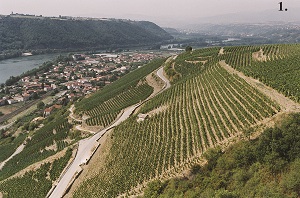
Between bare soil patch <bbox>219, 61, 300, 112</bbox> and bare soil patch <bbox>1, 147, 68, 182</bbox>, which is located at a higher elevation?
bare soil patch <bbox>219, 61, 300, 112</bbox>

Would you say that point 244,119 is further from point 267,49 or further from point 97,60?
point 97,60

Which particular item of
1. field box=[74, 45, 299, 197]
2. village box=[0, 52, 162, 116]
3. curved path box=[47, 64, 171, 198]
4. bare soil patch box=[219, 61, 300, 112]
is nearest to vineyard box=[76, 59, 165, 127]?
curved path box=[47, 64, 171, 198]

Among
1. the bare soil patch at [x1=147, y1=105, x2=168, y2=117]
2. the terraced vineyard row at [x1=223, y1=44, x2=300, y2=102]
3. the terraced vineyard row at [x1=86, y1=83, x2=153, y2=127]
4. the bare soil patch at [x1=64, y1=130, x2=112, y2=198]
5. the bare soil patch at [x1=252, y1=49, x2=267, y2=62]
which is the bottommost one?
the bare soil patch at [x1=64, y1=130, x2=112, y2=198]

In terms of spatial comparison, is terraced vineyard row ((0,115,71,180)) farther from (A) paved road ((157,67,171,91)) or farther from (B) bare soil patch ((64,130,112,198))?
(A) paved road ((157,67,171,91))

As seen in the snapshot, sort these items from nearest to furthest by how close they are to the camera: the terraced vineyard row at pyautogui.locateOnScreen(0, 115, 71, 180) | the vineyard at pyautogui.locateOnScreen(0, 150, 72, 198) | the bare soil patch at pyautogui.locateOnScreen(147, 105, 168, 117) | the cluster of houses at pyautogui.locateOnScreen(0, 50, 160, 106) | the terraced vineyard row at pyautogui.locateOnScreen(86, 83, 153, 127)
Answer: the vineyard at pyautogui.locateOnScreen(0, 150, 72, 198)
the bare soil patch at pyautogui.locateOnScreen(147, 105, 168, 117)
the terraced vineyard row at pyautogui.locateOnScreen(0, 115, 71, 180)
the terraced vineyard row at pyautogui.locateOnScreen(86, 83, 153, 127)
the cluster of houses at pyautogui.locateOnScreen(0, 50, 160, 106)

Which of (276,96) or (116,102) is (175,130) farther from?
(116,102)

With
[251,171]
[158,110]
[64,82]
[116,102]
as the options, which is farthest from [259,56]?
[64,82]
